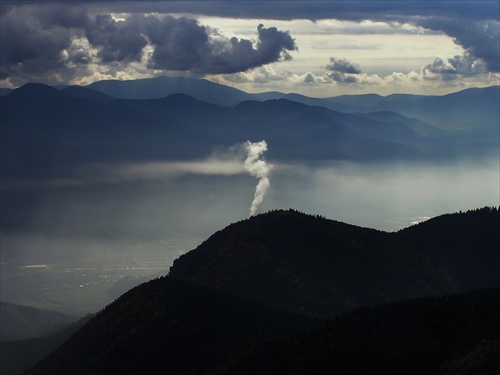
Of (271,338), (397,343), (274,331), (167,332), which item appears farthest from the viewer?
(167,332)

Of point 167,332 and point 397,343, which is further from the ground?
point 167,332

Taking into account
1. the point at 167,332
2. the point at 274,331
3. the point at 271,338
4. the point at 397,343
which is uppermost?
the point at 167,332

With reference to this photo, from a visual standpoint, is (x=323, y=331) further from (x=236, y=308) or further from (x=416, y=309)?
(x=236, y=308)

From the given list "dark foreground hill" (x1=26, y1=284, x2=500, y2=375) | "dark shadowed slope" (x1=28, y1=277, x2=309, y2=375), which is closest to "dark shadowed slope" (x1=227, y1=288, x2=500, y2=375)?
"dark foreground hill" (x1=26, y1=284, x2=500, y2=375)

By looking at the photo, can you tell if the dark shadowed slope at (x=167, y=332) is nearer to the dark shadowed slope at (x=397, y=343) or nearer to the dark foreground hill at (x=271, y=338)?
the dark foreground hill at (x=271, y=338)

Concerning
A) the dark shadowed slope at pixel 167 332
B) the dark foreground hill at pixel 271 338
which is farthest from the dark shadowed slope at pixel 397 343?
the dark shadowed slope at pixel 167 332

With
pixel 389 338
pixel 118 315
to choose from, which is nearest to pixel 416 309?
pixel 389 338

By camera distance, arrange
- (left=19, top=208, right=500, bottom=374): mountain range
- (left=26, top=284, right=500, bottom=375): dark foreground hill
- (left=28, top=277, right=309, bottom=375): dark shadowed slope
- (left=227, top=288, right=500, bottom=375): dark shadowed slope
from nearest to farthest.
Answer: (left=227, top=288, right=500, bottom=375): dark shadowed slope < (left=26, top=284, right=500, bottom=375): dark foreground hill < (left=19, top=208, right=500, bottom=374): mountain range < (left=28, top=277, right=309, bottom=375): dark shadowed slope

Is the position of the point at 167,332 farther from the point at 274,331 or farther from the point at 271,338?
the point at 271,338

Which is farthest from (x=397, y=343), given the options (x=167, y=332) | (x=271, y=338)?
(x=167, y=332)

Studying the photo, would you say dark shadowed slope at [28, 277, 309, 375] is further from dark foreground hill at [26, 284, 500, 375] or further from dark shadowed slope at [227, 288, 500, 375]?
dark shadowed slope at [227, 288, 500, 375]

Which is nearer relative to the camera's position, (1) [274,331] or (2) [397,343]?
(2) [397,343]
